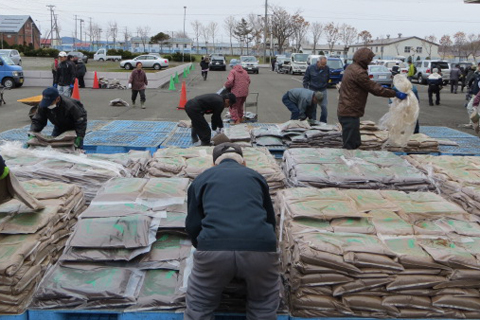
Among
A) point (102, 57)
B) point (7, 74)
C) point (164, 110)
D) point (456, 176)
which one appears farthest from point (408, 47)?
point (456, 176)

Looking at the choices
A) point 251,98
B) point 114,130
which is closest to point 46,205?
point 114,130

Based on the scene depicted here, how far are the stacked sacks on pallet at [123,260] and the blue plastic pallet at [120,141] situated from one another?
4.00m

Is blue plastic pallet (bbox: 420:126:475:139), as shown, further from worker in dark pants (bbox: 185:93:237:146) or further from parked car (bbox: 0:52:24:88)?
parked car (bbox: 0:52:24:88)

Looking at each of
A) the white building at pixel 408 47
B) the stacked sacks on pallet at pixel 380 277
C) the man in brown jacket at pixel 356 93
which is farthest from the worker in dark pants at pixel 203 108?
the white building at pixel 408 47

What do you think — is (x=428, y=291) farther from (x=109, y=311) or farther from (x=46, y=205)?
(x=46, y=205)

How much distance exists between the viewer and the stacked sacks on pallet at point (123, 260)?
3158mm

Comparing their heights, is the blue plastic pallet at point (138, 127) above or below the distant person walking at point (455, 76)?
below

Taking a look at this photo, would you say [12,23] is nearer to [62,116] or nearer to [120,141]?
[120,141]

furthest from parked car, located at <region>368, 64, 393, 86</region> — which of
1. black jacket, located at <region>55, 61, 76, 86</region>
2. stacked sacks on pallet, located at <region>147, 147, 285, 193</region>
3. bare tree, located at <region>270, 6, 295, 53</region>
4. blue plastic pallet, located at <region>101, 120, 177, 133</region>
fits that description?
bare tree, located at <region>270, 6, 295, 53</region>

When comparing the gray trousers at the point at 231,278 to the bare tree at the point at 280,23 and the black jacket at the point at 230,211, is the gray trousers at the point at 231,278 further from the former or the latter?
the bare tree at the point at 280,23

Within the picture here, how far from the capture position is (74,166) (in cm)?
517

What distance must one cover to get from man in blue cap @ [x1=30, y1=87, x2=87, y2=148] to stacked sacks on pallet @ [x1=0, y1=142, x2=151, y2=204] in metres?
0.51

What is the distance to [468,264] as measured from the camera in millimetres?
3150

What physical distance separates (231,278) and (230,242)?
0.81 ft
